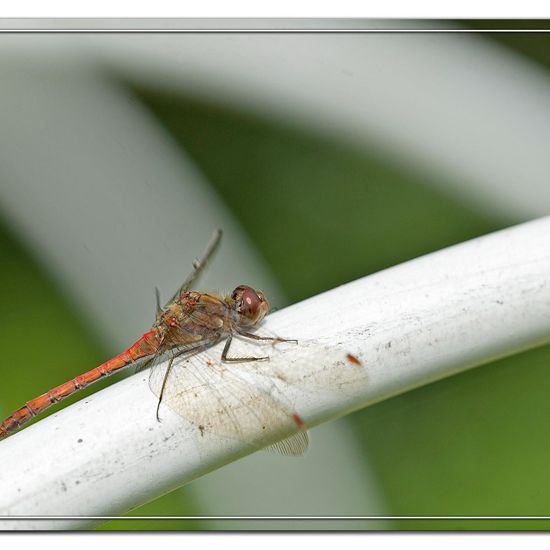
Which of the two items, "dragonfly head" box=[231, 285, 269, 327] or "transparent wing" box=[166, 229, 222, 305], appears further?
"transparent wing" box=[166, 229, 222, 305]

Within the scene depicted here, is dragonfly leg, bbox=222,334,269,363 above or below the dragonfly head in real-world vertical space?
below

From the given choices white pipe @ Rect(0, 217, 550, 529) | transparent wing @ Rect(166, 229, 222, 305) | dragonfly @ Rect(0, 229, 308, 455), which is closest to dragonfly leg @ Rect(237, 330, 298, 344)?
dragonfly @ Rect(0, 229, 308, 455)

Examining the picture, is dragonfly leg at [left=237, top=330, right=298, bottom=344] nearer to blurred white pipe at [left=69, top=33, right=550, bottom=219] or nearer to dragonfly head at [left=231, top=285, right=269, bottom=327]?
dragonfly head at [left=231, top=285, right=269, bottom=327]

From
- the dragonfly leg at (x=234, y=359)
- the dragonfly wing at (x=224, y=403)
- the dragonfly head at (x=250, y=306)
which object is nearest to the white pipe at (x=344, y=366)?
the dragonfly wing at (x=224, y=403)

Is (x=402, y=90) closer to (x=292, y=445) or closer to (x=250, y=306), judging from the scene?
(x=250, y=306)

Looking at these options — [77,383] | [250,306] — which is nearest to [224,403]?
[250,306]

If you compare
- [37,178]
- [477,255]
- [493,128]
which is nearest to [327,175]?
[493,128]

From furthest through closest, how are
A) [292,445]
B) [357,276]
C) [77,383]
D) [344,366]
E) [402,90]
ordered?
1. [357,276]
2. [402,90]
3. [77,383]
4. [292,445]
5. [344,366]

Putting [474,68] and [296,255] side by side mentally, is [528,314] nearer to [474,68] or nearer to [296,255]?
[474,68]
